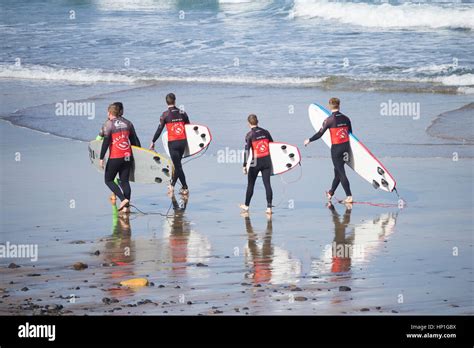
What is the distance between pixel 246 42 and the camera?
34.3 metres

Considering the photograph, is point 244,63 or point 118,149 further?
point 244,63

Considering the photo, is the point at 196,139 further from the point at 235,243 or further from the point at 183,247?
the point at 183,247

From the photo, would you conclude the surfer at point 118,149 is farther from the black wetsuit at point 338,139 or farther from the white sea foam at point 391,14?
the white sea foam at point 391,14

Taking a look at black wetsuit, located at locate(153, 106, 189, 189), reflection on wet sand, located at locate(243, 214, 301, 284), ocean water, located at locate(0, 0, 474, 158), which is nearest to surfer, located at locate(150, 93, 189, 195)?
black wetsuit, located at locate(153, 106, 189, 189)

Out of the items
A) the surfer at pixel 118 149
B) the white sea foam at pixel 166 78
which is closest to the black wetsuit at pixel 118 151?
the surfer at pixel 118 149

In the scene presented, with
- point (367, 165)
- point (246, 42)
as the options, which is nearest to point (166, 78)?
point (246, 42)

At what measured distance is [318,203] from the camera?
13258 millimetres

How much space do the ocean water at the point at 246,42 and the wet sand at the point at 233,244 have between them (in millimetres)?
11407

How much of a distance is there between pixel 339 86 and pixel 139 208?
1317cm

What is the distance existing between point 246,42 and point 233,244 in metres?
24.0

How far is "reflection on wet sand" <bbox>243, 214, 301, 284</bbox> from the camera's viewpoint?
940 cm

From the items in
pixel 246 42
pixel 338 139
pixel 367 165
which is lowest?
pixel 367 165

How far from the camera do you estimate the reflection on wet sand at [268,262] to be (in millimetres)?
9398
